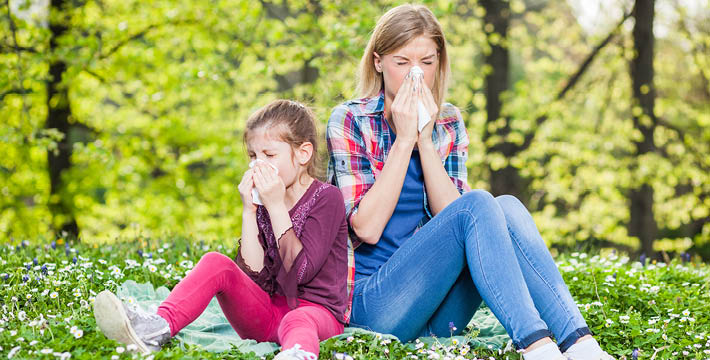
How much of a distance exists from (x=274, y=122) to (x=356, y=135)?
1.59 ft

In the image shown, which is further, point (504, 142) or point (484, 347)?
point (504, 142)

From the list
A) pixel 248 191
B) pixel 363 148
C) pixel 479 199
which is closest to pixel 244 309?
pixel 248 191

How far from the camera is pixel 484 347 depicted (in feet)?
9.45

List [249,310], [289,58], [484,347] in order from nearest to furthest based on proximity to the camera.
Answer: [249,310]
[484,347]
[289,58]

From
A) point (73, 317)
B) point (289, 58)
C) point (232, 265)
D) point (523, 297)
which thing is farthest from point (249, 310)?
point (289, 58)

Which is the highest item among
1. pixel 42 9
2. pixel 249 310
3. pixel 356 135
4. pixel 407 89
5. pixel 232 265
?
pixel 42 9

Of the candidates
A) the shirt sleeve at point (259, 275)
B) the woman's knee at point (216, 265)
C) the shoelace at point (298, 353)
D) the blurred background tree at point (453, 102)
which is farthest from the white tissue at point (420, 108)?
the blurred background tree at point (453, 102)

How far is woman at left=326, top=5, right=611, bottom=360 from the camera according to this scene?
2578 millimetres

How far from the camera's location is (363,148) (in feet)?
10.3

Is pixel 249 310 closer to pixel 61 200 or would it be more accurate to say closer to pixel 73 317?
pixel 73 317

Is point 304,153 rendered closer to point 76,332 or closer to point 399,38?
point 399,38

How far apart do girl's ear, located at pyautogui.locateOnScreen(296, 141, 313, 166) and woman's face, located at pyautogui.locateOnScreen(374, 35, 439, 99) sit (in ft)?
1.86

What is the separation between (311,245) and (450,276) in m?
A: 0.60

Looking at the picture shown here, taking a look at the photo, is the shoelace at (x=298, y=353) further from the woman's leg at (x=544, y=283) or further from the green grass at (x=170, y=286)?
the woman's leg at (x=544, y=283)
